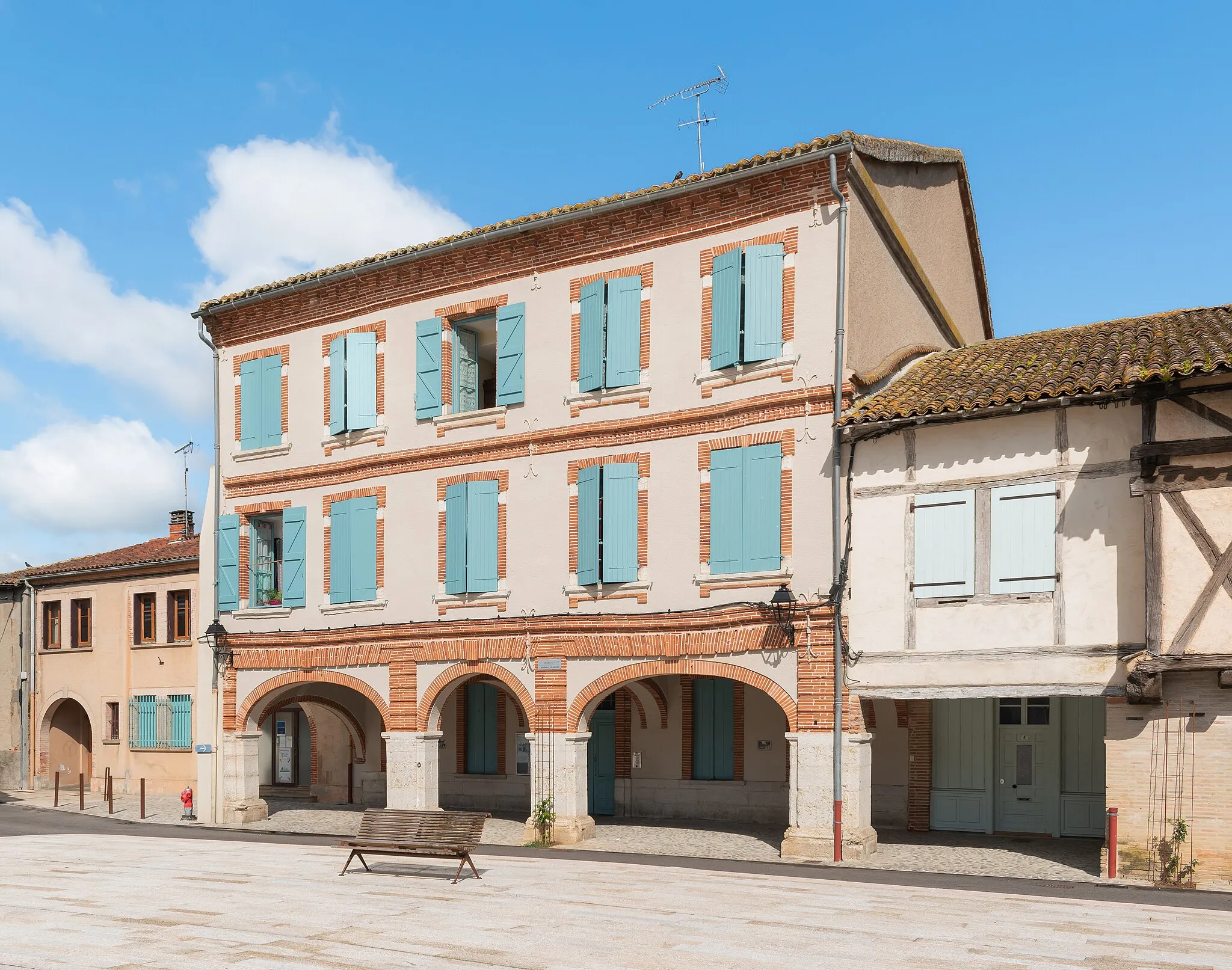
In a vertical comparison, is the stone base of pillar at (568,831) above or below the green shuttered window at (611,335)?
below

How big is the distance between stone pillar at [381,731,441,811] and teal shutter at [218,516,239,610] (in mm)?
4773

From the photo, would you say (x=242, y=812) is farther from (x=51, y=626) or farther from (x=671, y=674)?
(x=51, y=626)

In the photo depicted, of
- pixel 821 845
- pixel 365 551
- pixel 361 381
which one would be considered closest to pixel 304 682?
pixel 365 551

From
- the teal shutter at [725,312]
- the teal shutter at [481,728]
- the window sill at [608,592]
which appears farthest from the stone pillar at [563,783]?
the teal shutter at [725,312]

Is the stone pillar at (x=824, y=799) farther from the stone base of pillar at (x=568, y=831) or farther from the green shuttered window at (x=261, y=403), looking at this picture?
the green shuttered window at (x=261, y=403)

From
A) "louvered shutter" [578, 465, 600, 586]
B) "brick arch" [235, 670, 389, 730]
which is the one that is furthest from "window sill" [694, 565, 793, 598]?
"brick arch" [235, 670, 389, 730]

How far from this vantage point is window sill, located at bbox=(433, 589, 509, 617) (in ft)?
66.4

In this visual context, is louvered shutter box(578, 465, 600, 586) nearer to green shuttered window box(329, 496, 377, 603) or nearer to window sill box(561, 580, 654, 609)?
window sill box(561, 580, 654, 609)

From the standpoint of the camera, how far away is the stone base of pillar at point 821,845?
1670 centimetres

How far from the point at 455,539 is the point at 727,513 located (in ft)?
17.2

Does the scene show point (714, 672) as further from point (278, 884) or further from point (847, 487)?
point (278, 884)

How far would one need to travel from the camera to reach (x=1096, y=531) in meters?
15.5

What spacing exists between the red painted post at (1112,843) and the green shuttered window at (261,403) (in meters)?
16.0

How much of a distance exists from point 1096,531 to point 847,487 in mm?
3456
